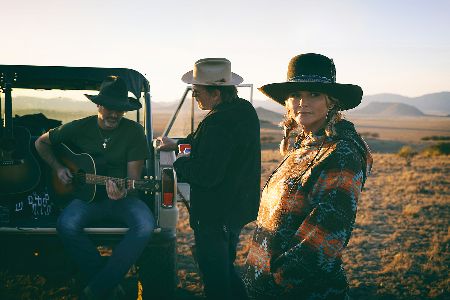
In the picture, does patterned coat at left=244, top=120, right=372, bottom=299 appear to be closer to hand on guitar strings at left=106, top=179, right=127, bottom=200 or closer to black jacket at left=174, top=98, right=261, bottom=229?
black jacket at left=174, top=98, right=261, bottom=229

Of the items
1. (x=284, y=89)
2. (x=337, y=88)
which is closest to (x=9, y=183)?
(x=284, y=89)

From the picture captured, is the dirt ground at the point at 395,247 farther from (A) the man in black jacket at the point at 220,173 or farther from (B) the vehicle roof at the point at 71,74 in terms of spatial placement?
(B) the vehicle roof at the point at 71,74

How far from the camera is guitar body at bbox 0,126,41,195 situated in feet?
11.7

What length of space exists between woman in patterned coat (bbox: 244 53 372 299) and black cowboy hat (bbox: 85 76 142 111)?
1.97 m

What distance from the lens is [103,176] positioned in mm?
3395

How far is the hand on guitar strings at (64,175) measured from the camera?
363 centimetres

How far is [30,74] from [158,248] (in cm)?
218

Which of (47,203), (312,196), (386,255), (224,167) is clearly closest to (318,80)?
(312,196)

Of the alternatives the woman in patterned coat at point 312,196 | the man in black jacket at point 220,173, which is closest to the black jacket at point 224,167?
the man in black jacket at point 220,173

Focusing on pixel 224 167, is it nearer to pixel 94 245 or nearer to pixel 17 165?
pixel 94 245

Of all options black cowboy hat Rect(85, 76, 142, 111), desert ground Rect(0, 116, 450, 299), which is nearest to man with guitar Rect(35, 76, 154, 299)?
black cowboy hat Rect(85, 76, 142, 111)

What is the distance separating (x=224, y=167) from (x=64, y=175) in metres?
1.96

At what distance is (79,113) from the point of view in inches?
187

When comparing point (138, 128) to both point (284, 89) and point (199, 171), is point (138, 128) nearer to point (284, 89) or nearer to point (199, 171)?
point (199, 171)
